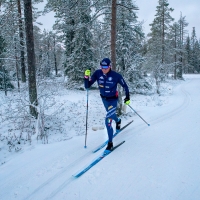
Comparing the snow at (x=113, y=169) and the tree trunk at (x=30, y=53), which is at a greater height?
the tree trunk at (x=30, y=53)

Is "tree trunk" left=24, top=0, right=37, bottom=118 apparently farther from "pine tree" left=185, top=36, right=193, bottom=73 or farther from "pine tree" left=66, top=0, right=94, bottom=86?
"pine tree" left=185, top=36, right=193, bottom=73

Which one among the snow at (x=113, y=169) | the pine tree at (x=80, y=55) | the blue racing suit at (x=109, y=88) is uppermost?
the pine tree at (x=80, y=55)

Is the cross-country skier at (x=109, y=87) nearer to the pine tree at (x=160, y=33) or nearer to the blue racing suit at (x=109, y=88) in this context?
the blue racing suit at (x=109, y=88)

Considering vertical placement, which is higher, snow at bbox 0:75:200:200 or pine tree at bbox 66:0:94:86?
pine tree at bbox 66:0:94:86

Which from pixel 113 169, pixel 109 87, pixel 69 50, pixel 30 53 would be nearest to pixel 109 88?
pixel 109 87

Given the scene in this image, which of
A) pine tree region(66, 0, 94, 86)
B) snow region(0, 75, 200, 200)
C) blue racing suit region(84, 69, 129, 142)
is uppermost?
pine tree region(66, 0, 94, 86)

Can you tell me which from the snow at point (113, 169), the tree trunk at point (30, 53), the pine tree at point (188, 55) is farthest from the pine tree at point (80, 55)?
the pine tree at point (188, 55)

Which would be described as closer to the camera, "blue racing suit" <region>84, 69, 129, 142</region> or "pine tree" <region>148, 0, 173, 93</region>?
"blue racing suit" <region>84, 69, 129, 142</region>

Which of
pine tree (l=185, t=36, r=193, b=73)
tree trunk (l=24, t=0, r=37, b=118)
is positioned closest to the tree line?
tree trunk (l=24, t=0, r=37, b=118)

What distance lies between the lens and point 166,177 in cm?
343

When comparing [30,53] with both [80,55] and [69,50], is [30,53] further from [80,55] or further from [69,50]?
[69,50]

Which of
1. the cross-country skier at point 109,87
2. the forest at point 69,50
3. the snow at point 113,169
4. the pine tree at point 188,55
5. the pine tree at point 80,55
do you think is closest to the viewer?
the snow at point 113,169

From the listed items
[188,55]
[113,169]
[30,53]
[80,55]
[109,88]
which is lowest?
[113,169]

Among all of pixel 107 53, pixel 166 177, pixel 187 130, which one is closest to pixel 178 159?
pixel 166 177
